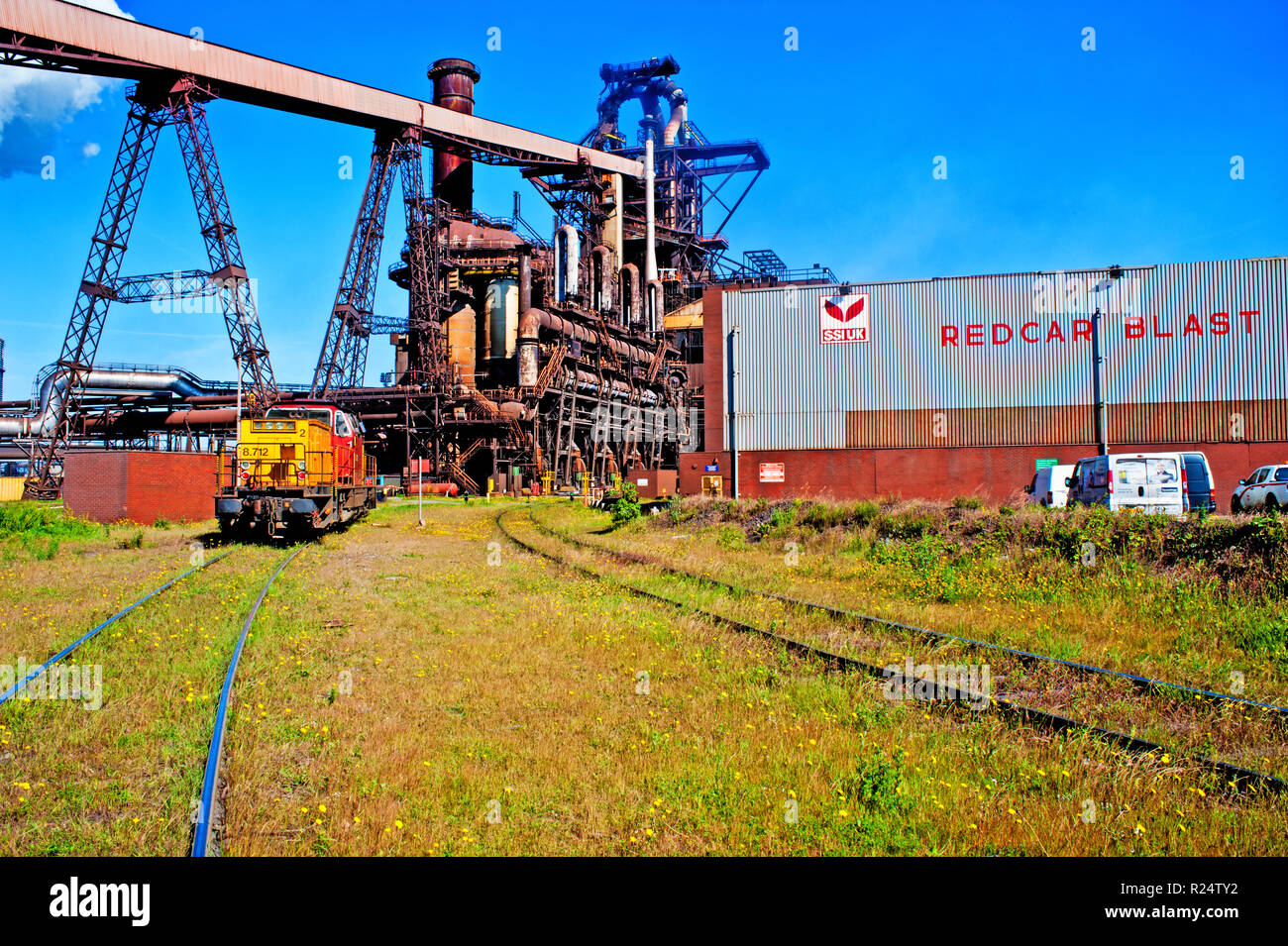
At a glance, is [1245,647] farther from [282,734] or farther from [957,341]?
[957,341]

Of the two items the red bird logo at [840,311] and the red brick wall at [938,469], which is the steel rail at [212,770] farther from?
the red bird logo at [840,311]

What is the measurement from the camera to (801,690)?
285 inches

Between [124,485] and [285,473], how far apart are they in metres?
9.66

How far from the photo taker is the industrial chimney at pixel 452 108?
61.8 meters

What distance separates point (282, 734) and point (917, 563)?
1142cm

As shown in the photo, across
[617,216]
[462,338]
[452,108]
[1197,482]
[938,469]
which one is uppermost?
[452,108]

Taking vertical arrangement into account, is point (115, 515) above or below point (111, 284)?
Answer: below

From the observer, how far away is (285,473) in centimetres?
2059

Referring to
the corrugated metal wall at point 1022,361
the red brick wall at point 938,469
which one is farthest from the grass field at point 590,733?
the corrugated metal wall at point 1022,361

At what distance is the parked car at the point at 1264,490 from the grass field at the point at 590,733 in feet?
30.1

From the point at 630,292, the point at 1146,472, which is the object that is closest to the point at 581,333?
the point at 630,292

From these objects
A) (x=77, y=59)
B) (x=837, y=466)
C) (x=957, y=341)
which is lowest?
(x=837, y=466)

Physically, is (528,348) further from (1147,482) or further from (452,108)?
(1147,482)
